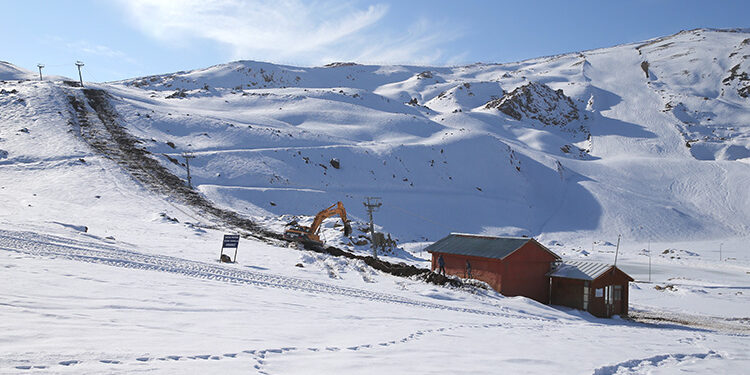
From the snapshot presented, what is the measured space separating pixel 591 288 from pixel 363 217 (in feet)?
92.1

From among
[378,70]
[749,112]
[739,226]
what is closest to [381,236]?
[739,226]

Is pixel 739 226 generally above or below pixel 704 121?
below

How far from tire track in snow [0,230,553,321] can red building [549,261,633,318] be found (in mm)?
10345

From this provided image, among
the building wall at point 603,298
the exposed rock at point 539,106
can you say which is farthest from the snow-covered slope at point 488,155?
the building wall at point 603,298

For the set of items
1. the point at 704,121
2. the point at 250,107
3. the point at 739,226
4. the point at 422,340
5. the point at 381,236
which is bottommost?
the point at 422,340

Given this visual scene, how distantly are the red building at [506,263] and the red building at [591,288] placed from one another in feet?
2.37

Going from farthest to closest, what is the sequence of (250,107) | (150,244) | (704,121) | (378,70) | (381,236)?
(378,70)
(704,121)
(250,107)
(381,236)
(150,244)

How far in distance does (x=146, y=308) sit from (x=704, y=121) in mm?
122037

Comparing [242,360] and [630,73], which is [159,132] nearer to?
[242,360]

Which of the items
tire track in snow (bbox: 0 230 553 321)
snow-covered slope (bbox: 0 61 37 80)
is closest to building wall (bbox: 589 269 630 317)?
tire track in snow (bbox: 0 230 553 321)

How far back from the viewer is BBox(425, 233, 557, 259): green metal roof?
27531mm

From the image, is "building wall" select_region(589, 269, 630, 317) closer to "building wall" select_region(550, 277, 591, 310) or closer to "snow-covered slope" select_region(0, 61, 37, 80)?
"building wall" select_region(550, 277, 591, 310)

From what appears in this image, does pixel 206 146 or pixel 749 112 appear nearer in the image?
pixel 206 146

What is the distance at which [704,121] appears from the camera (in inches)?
3981
